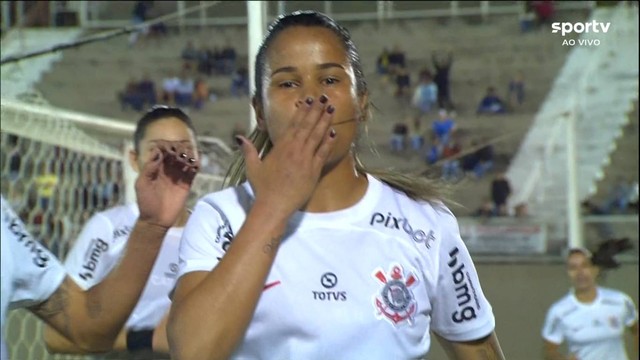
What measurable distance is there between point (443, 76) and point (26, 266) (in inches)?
534

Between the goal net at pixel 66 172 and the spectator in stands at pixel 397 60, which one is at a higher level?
the goal net at pixel 66 172

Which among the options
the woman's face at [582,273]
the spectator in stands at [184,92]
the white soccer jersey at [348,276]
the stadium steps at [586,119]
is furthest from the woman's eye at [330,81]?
the spectator in stands at [184,92]

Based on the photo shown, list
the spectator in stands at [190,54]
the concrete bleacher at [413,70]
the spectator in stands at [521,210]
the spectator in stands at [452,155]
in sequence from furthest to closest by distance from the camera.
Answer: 1. the spectator in stands at [190,54]
2. the concrete bleacher at [413,70]
3. the spectator in stands at [452,155]
4. the spectator in stands at [521,210]

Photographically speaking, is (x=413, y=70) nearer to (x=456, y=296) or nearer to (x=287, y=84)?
(x=456, y=296)

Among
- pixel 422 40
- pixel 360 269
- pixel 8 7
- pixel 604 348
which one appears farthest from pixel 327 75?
pixel 8 7

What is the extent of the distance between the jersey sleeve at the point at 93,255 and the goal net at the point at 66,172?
1382 mm

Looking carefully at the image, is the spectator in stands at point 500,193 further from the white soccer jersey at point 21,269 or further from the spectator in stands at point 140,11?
the white soccer jersey at point 21,269

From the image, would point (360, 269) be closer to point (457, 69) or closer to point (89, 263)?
point (89, 263)

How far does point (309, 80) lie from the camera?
1525mm

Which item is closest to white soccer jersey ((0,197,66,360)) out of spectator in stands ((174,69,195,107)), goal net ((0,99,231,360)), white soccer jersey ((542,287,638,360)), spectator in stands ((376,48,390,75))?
goal net ((0,99,231,360))

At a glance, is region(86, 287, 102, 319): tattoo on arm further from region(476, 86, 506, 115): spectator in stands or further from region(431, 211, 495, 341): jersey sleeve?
region(476, 86, 506, 115): spectator in stands

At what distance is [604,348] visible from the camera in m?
5.38

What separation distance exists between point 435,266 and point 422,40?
45.3ft

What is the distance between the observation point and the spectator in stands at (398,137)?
13.6 meters
